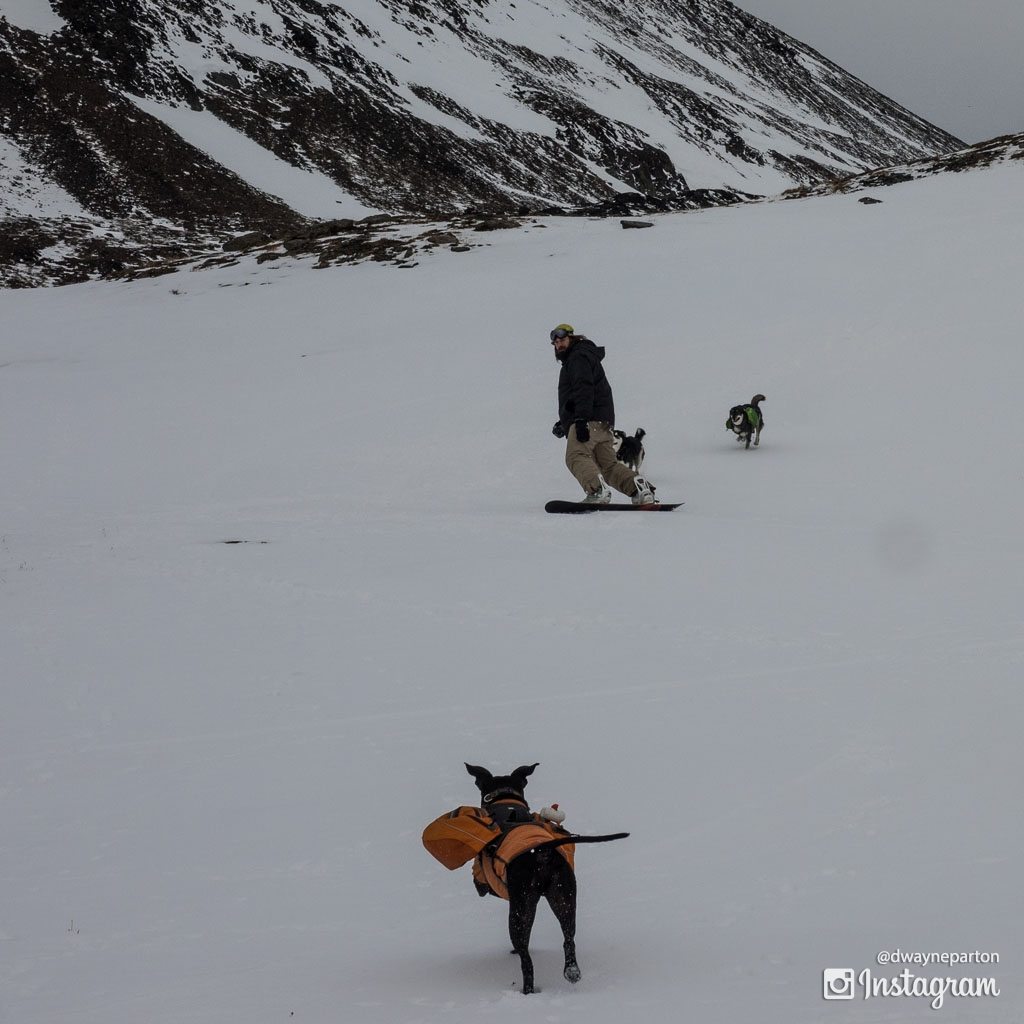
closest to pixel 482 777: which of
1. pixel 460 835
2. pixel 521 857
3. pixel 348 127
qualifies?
pixel 460 835

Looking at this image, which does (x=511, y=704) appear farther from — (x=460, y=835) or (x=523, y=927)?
(x=523, y=927)

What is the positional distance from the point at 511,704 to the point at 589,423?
18.2 ft

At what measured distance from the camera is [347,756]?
493 cm

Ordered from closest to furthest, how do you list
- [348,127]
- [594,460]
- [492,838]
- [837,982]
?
[837,982]
[492,838]
[594,460]
[348,127]

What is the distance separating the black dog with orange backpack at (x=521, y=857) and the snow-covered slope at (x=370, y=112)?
49953 millimetres

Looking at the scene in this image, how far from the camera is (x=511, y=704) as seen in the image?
547 centimetres

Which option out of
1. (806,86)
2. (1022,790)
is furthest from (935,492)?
(806,86)

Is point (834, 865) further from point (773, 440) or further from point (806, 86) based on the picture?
point (806, 86)

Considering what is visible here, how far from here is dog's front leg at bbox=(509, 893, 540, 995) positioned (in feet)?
10.3

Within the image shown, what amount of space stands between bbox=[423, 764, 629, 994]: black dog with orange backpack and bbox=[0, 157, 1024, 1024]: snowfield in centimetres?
19

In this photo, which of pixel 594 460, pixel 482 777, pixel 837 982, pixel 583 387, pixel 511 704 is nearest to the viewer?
Result: pixel 837 982

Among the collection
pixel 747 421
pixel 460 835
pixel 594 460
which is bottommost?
pixel 460 835

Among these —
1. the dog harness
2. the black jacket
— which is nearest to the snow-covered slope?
the black jacket

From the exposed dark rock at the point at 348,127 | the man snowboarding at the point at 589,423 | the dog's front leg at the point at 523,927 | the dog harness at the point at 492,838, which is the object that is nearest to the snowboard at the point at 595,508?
the man snowboarding at the point at 589,423
